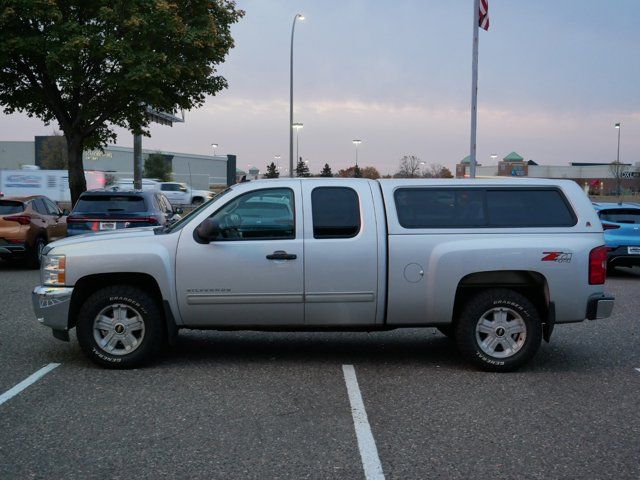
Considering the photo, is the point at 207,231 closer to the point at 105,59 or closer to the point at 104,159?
the point at 105,59

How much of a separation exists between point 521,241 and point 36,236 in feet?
39.0

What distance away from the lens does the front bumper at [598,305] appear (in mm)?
6734

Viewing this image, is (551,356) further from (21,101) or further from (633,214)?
(21,101)

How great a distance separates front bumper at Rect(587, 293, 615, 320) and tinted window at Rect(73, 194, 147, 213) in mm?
9630

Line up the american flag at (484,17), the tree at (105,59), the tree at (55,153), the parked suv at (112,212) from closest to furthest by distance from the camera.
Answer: the parked suv at (112,212) → the tree at (105,59) → the american flag at (484,17) → the tree at (55,153)

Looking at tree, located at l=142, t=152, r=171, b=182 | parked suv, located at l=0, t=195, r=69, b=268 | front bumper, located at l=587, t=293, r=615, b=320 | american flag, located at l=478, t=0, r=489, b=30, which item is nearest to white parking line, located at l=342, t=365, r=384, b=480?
front bumper, located at l=587, t=293, r=615, b=320

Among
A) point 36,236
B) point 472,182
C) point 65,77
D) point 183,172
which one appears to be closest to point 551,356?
point 472,182

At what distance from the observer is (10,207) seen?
50.3ft

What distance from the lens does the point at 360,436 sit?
16.3 feet

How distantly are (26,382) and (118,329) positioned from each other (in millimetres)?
908

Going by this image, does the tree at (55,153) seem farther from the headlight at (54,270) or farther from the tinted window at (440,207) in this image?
the tinted window at (440,207)

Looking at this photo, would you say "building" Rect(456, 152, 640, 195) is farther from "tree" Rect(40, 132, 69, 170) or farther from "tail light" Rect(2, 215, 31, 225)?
"tail light" Rect(2, 215, 31, 225)

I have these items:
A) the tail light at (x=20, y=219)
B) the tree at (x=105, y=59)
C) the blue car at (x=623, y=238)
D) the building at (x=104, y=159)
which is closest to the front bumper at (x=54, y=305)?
the tail light at (x=20, y=219)

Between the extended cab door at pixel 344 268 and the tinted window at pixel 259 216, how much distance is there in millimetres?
198
